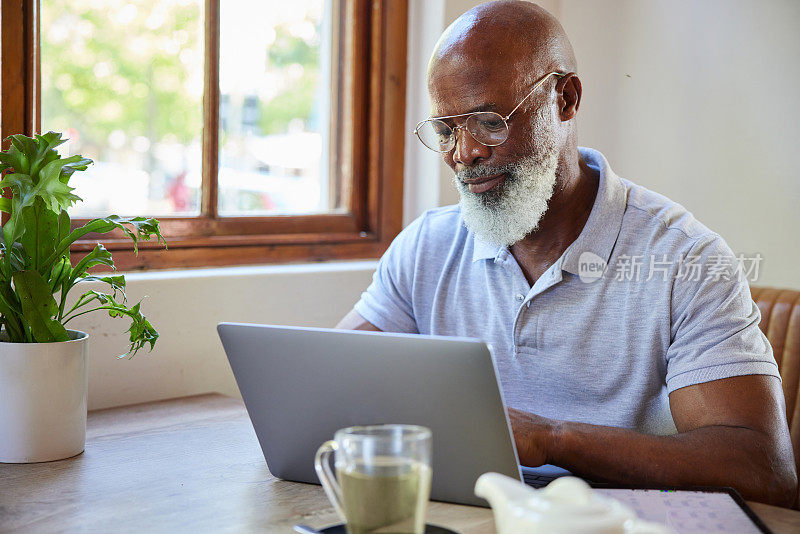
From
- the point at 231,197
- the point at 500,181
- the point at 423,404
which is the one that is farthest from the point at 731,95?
the point at 423,404

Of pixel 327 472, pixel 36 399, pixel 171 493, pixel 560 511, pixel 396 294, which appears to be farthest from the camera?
pixel 396 294

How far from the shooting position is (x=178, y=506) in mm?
1012

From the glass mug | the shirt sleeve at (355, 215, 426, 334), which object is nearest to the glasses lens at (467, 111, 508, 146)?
the shirt sleeve at (355, 215, 426, 334)

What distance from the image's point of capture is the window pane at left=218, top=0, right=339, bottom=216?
201 cm

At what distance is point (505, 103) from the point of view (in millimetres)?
1460

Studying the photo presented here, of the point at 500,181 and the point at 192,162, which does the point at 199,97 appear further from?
the point at 500,181

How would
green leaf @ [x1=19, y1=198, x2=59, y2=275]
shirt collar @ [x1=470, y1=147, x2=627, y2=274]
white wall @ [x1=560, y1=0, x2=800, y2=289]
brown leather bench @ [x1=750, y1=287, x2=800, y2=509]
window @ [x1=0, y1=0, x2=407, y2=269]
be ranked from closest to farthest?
1. green leaf @ [x1=19, y1=198, x2=59, y2=275]
2. shirt collar @ [x1=470, y1=147, x2=627, y2=274]
3. brown leather bench @ [x1=750, y1=287, x2=800, y2=509]
4. window @ [x1=0, y1=0, x2=407, y2=269]
5. white wall @ [x1=560, y1=0, x2=800, y2=289]

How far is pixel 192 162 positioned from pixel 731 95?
1.26 m

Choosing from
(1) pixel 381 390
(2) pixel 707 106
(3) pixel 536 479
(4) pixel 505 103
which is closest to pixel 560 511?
(1) pixel 381 390

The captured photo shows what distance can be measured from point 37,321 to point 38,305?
23 millimetres

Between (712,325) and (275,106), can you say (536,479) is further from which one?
(275,106)

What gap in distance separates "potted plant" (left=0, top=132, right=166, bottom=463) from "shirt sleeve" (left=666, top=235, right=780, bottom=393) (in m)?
0.81

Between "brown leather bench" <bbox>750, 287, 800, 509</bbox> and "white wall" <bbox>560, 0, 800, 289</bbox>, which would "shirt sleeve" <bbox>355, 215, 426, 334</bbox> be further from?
"white wall" <bbox>560, 0, 800, 289</bbox>

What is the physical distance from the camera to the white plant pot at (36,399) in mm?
1181
